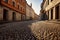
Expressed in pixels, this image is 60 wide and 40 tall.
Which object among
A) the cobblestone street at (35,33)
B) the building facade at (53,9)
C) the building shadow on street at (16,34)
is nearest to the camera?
the cobblestone street at (35,33)

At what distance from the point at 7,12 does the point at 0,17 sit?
114 inches

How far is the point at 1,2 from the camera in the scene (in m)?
14.0

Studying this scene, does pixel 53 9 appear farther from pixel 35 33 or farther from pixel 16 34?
pixel 16 34

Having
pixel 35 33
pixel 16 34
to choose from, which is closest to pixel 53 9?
pixel 35 33

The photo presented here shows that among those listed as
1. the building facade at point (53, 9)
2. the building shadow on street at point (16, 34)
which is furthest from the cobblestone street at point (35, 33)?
the building facade at point (53, 9)

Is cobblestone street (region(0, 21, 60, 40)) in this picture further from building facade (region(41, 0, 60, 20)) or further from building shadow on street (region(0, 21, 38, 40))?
building facade (region(41, 0, 60, 20))

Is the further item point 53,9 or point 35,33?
point 53,9

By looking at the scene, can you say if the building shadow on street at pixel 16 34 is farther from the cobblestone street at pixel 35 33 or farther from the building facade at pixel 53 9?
the building facade at pixel 53 9

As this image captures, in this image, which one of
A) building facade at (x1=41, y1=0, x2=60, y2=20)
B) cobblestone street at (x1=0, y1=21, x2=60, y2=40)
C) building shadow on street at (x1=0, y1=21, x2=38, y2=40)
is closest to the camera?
cobblestone street at (x1=0, y1=21, x2=60, y2=40)

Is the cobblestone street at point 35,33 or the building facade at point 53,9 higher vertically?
the building facade at point 53,9

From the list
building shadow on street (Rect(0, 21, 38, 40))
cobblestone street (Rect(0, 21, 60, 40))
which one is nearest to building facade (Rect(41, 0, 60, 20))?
cobblestone street (Rect(0, 21, 60, 40))

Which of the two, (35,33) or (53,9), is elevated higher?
(53,9)

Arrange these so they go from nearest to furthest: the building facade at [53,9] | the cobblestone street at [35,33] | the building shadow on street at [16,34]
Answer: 1. the cobblestone street at [35,33]
2. the building shadow on street at [16,34]
3. the building facade at [53,9]

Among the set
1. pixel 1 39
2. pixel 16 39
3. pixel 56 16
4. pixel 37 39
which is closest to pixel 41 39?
pixel 37 39
